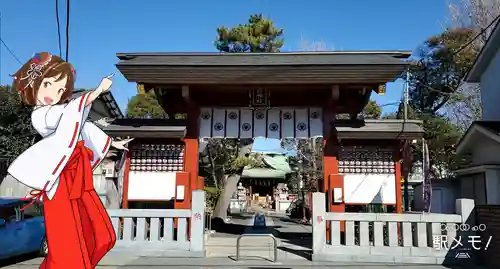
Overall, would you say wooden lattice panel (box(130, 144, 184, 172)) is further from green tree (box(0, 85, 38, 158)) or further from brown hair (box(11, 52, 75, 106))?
green tree (box(0, 85, 38, 158))

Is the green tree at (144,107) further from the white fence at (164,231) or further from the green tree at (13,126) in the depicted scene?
the white fence at (164,231)

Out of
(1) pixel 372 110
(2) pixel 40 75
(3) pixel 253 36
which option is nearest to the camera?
(2) pixel 40 75

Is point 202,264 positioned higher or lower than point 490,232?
lower

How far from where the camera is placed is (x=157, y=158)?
38.5 ft

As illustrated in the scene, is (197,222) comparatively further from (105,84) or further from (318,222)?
(105,84)

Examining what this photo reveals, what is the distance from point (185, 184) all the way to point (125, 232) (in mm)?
2208

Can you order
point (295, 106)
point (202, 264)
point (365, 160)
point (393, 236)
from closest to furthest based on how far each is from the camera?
point (202, 264), point (393, 236), point (365, 160), point (295, 106)

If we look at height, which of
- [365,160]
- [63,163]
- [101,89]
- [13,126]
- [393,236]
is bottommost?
[393,236]

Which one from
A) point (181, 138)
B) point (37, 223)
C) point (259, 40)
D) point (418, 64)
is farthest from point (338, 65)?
point (418, 64)

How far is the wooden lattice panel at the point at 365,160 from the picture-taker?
1134cm

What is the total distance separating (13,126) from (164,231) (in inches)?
535

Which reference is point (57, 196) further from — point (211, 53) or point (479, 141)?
point (479, 141)

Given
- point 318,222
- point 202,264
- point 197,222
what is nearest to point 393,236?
point 318,222

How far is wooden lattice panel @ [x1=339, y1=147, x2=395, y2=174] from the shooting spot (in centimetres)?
1134
